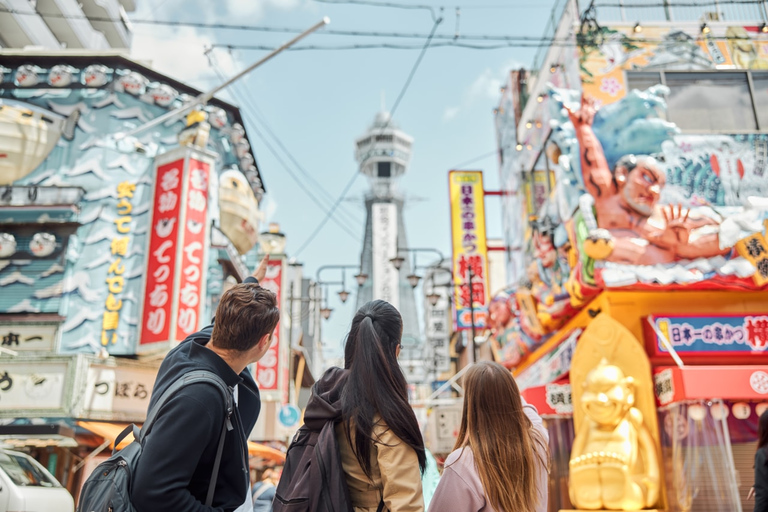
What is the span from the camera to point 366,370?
304 cm

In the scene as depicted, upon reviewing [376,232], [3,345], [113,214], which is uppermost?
[376,232]

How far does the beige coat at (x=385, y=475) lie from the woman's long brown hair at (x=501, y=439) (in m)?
0.45

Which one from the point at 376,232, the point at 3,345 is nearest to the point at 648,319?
the point at 3,345

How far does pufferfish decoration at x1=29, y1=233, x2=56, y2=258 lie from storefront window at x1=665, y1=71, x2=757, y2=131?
1326 cm

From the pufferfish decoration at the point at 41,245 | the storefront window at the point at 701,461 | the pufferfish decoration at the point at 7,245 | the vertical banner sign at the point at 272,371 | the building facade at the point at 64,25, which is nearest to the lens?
the storefront window at the point at 701,461

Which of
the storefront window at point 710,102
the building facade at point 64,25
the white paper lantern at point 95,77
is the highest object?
the building facade at point 64,25

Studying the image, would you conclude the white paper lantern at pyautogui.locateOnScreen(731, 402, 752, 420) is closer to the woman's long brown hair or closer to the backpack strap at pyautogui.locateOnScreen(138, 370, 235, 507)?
the woman's long brown hair

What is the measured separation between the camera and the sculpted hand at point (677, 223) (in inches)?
478

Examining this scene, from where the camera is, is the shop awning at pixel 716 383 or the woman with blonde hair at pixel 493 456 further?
the shop awning at pixel 716 383

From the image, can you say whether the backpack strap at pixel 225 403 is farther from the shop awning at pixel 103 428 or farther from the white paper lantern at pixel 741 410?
the white paper lantern at pixel 741 410

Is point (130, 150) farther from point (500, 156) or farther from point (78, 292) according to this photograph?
point (500, 156)

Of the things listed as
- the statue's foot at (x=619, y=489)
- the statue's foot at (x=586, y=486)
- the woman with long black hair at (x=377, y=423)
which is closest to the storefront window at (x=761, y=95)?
the statue's foot at (x=619, y=489)

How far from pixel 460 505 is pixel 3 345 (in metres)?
13.0

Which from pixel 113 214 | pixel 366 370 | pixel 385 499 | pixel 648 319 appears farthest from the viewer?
pixel 113 214
